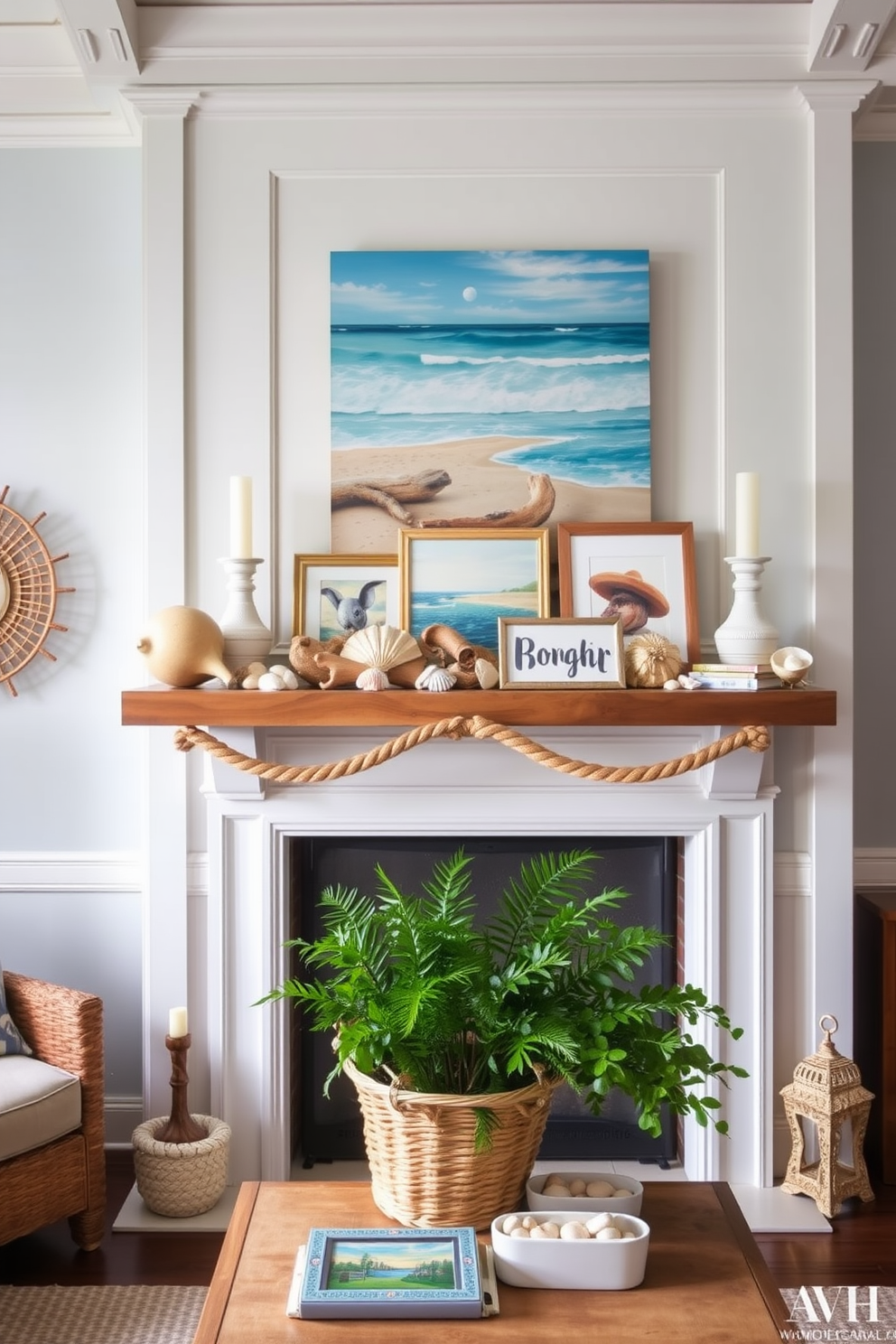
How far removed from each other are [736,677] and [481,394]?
0.90 m

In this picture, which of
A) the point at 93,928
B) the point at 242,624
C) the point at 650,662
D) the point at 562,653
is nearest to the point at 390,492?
the point at 242,624

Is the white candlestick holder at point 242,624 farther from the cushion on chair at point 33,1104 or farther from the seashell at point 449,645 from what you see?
the cushion on chair at point 33,1104

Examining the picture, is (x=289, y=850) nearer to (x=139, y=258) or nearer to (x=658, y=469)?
(x=658, y=469)

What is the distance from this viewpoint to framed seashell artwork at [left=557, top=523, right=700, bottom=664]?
2.80m

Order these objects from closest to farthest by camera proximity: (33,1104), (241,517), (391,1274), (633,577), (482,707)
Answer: (391,1274) → (33,1104) → (482,707) → (241,517) → (633,577)

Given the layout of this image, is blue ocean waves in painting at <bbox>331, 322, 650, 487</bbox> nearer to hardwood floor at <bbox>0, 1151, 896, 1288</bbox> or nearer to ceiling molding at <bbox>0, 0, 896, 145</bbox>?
ceiling molding at <bbox>0, 0, 896, 145</bbox>

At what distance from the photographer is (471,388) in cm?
285

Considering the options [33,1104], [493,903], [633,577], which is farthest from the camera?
[493,903]

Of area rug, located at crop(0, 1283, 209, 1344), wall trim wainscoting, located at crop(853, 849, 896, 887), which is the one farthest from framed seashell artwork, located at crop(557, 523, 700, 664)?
area rug, located at crop(0, 1283, 209, 1344)

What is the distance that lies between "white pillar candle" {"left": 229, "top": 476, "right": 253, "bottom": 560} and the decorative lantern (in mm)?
1711

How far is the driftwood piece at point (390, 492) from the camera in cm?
284

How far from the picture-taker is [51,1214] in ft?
8.18

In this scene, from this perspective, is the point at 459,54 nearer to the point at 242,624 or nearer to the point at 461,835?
the point at 242,624

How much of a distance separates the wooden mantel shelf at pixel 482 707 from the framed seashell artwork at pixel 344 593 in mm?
293
